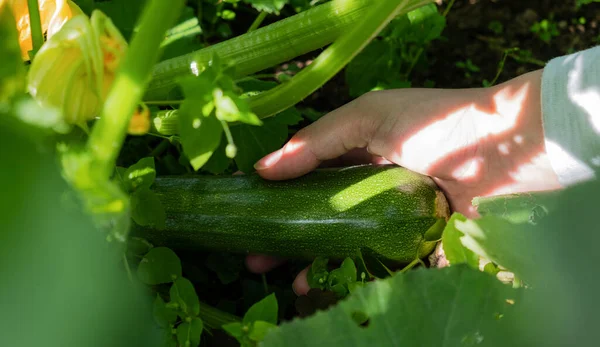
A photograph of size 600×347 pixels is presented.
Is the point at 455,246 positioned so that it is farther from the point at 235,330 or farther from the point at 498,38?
the point at 498,38

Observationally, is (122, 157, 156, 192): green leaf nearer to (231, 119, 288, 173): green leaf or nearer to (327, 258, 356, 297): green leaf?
(231, 119, 288, 173): green leaf

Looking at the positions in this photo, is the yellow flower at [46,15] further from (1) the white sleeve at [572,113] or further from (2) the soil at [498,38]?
(2) the soil at [498,38]

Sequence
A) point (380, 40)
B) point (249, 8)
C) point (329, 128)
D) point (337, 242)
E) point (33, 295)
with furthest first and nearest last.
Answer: point (249, 8) < point (380, 40) < point (329, 128) < point (337, 242) < point (33, 295)

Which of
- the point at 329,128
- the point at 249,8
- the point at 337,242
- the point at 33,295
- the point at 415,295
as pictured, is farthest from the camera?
the point at 249,8

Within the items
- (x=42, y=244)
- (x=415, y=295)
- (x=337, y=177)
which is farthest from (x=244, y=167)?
(x=42, y=244)

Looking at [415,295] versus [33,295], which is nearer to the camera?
[33,295]

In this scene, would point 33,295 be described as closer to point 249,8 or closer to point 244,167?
point 244,167

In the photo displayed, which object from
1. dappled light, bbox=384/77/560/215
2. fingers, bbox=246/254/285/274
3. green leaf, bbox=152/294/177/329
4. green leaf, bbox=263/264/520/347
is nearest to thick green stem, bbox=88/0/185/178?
green leaf, bbox=263/264/520/347

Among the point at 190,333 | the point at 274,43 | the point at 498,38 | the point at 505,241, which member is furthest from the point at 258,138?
the point at 498,38
